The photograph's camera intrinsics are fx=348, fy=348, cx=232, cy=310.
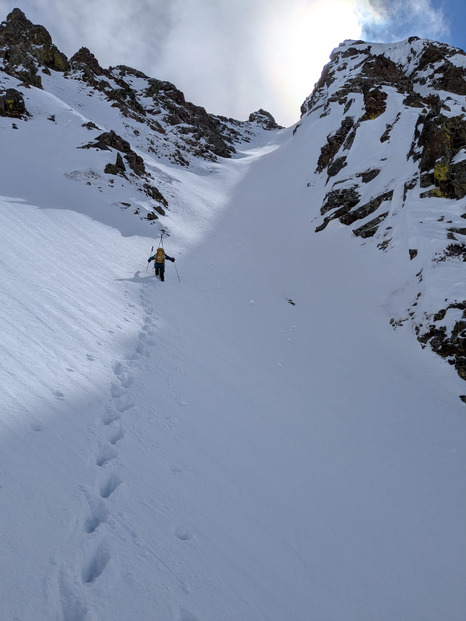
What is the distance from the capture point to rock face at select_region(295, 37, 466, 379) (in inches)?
409

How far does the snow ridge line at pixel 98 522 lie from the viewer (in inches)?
98.3

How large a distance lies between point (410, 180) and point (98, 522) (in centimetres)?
1846

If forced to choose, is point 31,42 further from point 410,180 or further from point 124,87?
point 410,180

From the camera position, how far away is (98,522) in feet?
10.6

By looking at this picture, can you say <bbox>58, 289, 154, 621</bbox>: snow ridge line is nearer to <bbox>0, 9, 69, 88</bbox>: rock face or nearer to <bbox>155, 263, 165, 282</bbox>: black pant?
→ <bbox>155, 263, 165, 282</bbox>: black pant

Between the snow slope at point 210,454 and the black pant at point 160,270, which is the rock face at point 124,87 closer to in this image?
the black pant at point 160,270

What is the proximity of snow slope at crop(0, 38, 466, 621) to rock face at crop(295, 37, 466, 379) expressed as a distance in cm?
119

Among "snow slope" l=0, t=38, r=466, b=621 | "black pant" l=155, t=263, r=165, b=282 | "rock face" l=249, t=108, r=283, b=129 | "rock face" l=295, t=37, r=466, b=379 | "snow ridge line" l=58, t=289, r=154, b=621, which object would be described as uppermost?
"rock face" l=249, t=108, r=283, b=129

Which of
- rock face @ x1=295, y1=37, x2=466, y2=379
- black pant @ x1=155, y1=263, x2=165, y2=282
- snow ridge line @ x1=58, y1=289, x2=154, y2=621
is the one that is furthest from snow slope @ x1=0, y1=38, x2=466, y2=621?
rock face @ x1=295, y1=37, x2=466, y2=379

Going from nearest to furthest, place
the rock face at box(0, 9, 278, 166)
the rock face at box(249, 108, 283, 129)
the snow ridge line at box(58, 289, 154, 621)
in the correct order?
1. the snow ridge line at box(58, 289, 154, 621)
2. the rock face at box(0, 9, 278, 166)
3. the rock face at box(249, 108, 283, 129)

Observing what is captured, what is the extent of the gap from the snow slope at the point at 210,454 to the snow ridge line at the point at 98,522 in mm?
15

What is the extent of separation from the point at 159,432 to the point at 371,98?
2933cm

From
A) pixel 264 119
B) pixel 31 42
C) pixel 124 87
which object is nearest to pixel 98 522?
pixel 31 42

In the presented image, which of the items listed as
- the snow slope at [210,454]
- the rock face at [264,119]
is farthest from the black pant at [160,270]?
the rock face at [264,119]
